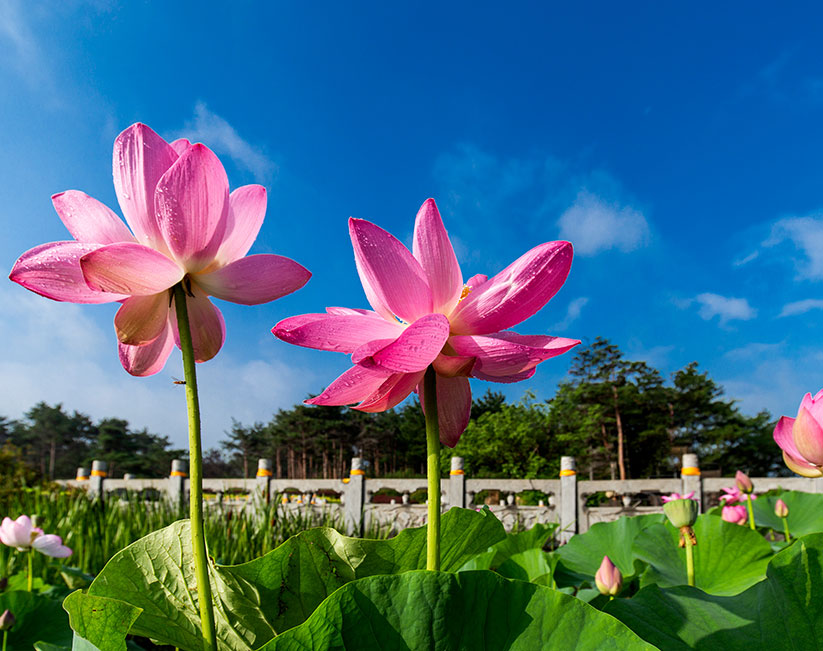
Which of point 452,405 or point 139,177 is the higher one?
point 139,177

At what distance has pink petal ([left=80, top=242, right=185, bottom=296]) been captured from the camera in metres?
0.35

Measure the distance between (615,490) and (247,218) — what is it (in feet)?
24.2

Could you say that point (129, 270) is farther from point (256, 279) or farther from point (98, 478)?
point (98, 478)

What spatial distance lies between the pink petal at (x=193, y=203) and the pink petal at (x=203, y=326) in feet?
0.17

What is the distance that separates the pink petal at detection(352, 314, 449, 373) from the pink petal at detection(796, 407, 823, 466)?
48 cm

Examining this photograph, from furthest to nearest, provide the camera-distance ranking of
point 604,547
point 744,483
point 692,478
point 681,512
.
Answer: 1. point 692,478
2. point 744,483
3. point 604,547
4. point 681,512

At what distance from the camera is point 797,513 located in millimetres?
1985

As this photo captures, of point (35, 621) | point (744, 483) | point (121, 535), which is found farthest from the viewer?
point (121, 535)

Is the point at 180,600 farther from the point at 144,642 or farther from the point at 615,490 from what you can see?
the point at 615,490

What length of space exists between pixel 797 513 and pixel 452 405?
2107mm

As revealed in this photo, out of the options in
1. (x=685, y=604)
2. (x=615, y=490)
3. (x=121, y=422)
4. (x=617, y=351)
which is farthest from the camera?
(x=121, y=422)

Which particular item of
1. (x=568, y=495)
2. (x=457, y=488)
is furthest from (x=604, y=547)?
(x=457, y=488)

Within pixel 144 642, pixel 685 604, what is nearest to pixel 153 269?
pixel 685 604

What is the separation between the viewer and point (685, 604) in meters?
0.47
